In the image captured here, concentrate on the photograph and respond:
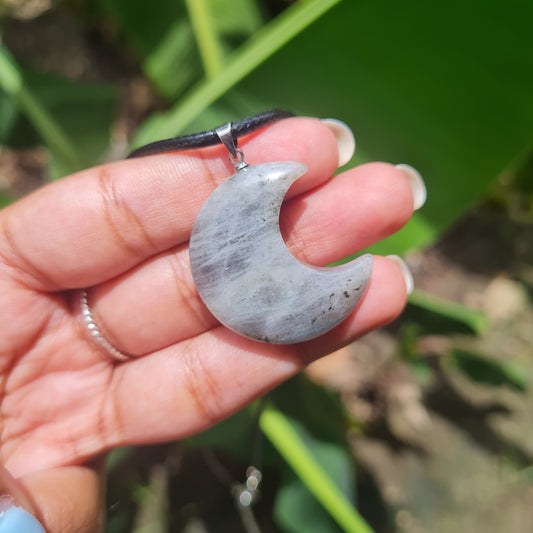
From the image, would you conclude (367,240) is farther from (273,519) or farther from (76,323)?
(273,519)

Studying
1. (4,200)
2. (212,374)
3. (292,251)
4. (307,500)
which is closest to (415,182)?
(292,251)

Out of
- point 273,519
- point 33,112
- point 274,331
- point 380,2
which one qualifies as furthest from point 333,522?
point 33,112

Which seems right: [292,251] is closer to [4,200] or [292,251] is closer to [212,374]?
[212,374]

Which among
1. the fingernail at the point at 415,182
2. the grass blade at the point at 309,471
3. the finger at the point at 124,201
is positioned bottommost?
the grass blade at the point at 309,471

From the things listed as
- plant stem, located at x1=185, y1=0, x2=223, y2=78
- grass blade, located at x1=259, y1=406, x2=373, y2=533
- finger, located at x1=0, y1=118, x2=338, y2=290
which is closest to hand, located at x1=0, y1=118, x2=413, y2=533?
finger, located at x1=0, y1=118, x2=338, y2=290

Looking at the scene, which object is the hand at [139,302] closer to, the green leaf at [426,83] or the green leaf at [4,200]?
the green leaf at [426,83]

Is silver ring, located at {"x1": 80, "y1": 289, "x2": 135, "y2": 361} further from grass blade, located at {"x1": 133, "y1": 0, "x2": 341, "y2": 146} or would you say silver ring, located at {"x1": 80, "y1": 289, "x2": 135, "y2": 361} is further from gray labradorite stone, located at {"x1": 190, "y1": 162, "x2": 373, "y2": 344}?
grass blade, located at {"x1": 133, "y1": 0, "x2": 341, "y2": 146}

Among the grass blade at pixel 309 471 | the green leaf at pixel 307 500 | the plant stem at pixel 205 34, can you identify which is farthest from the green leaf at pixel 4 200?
the green leaf at pixel 307 500
